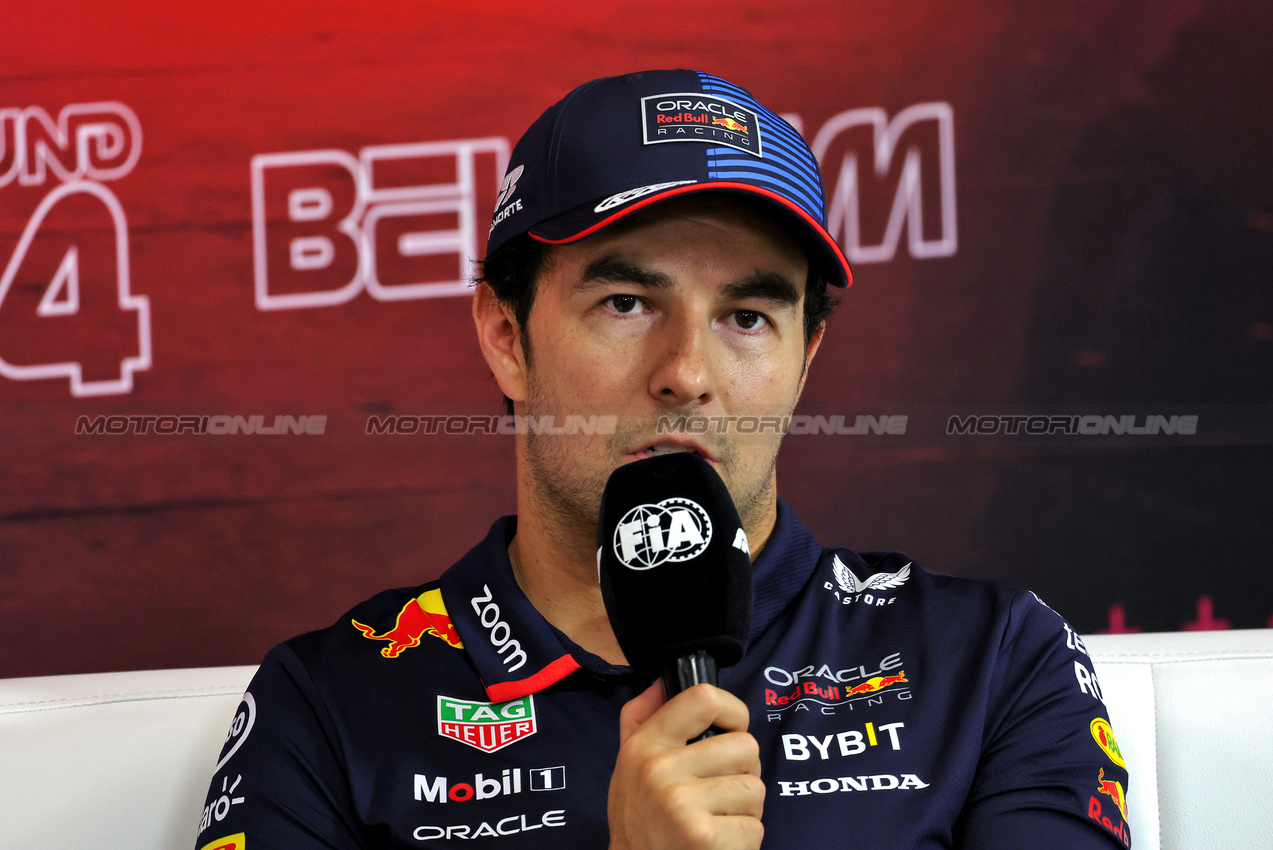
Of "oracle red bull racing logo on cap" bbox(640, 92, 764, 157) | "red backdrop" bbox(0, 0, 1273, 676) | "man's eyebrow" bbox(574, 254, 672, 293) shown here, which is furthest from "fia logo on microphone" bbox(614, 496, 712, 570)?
"red backdrop" bbox(0, 0, 1273, 676)

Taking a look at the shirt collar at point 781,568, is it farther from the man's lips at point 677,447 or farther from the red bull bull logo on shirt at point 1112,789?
the red bull bull logo on shirt at point 1112,789

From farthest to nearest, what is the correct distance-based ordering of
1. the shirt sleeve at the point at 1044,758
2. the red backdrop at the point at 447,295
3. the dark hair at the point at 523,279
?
1. the red backdrop at the point at 447,295
2. the dark hair at the point at 523,279
3. the shirt sleeve at the point at 1044,758

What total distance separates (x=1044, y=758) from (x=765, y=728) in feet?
0.76

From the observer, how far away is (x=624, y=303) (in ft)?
3.43

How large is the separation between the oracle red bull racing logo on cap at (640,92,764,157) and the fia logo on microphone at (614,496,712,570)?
16.9 inches

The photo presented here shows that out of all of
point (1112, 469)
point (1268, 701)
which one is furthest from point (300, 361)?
point (1268, 701)

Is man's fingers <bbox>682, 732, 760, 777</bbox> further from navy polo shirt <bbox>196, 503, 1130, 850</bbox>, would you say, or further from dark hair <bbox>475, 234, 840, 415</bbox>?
dark hair <bbox>475, 234, 840, 415</bbox>

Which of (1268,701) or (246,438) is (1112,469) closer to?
(1268,701)

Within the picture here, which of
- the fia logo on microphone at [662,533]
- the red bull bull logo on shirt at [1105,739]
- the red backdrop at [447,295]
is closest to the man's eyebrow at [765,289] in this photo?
the fia logo on microphone at [662,533]

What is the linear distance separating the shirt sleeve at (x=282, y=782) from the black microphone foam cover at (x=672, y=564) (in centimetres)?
39

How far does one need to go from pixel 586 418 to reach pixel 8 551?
1313 mm

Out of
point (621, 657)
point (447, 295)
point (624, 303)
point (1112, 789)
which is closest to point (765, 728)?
point (621, 657)

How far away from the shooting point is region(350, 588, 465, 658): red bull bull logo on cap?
42.2 inches

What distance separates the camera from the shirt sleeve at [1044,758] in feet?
3.00
